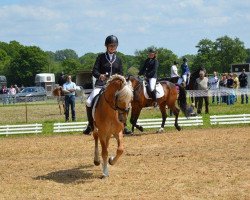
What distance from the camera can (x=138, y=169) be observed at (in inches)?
404

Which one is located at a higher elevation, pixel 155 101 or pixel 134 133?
pixel 155 101

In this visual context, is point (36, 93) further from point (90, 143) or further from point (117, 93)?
point (117, 93)

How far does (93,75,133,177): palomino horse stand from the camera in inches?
351

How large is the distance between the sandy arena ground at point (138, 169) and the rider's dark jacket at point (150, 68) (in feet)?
6.95

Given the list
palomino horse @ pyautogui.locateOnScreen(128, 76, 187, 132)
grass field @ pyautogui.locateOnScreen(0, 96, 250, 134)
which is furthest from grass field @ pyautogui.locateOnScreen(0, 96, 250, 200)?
grass field @ pyautogui.locateOnScreen(0, 96, 250, 134)

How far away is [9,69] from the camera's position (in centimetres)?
9912

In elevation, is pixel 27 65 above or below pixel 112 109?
above

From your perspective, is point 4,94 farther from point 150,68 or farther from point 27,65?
point 27,65

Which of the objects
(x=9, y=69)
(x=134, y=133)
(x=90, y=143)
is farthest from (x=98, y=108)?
(x=9, y=69)

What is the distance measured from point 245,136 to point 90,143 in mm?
4762

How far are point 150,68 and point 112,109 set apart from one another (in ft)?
24.4

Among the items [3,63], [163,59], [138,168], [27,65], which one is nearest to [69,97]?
[138,168]

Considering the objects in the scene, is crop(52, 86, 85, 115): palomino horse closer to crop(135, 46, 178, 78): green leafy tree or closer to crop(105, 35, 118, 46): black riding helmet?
crop(105, 35, 118, 46): black riding helmet

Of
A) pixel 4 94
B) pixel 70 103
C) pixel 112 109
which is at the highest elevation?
pixel 112 109
